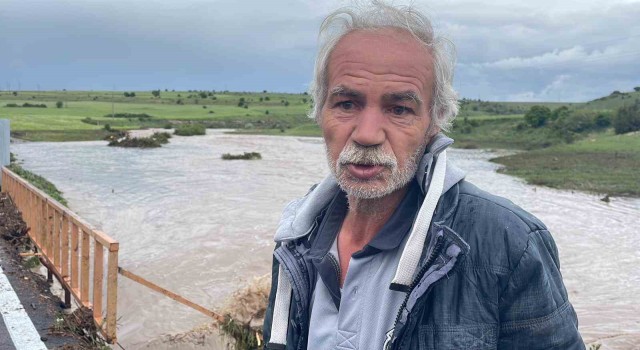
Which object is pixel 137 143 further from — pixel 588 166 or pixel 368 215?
pixel 368 215

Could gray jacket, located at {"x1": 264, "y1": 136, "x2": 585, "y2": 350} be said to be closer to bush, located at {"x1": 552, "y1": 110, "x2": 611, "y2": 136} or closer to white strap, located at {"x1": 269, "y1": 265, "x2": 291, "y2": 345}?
white strap, located at {"x1": 269, "y1": 265, "x2": 291, "y2": 345}

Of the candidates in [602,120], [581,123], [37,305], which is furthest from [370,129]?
[602,120]

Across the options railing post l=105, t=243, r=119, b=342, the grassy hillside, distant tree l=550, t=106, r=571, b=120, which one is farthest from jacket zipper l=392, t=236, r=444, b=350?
distant tree l=550, t=106, r=571, b=120

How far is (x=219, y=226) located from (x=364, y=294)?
13043 mm

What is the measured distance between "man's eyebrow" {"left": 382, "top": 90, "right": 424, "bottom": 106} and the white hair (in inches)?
3.5

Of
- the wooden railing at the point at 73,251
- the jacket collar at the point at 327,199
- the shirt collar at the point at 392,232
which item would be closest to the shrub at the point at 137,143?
the wooden railing at the point at 73,251

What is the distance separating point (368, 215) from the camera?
6.54ft

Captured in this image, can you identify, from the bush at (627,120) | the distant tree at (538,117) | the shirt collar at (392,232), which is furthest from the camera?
the distant tree at (538,117)

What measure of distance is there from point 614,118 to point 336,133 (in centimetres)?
4209

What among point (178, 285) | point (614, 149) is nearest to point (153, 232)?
point (178, 285)

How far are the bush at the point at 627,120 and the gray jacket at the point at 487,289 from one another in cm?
3871

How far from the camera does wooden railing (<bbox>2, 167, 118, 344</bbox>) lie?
529cm

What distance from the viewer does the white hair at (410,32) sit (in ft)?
6.19

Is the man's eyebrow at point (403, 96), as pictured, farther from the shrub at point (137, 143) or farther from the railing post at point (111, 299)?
the shrub at point (137, 143)
